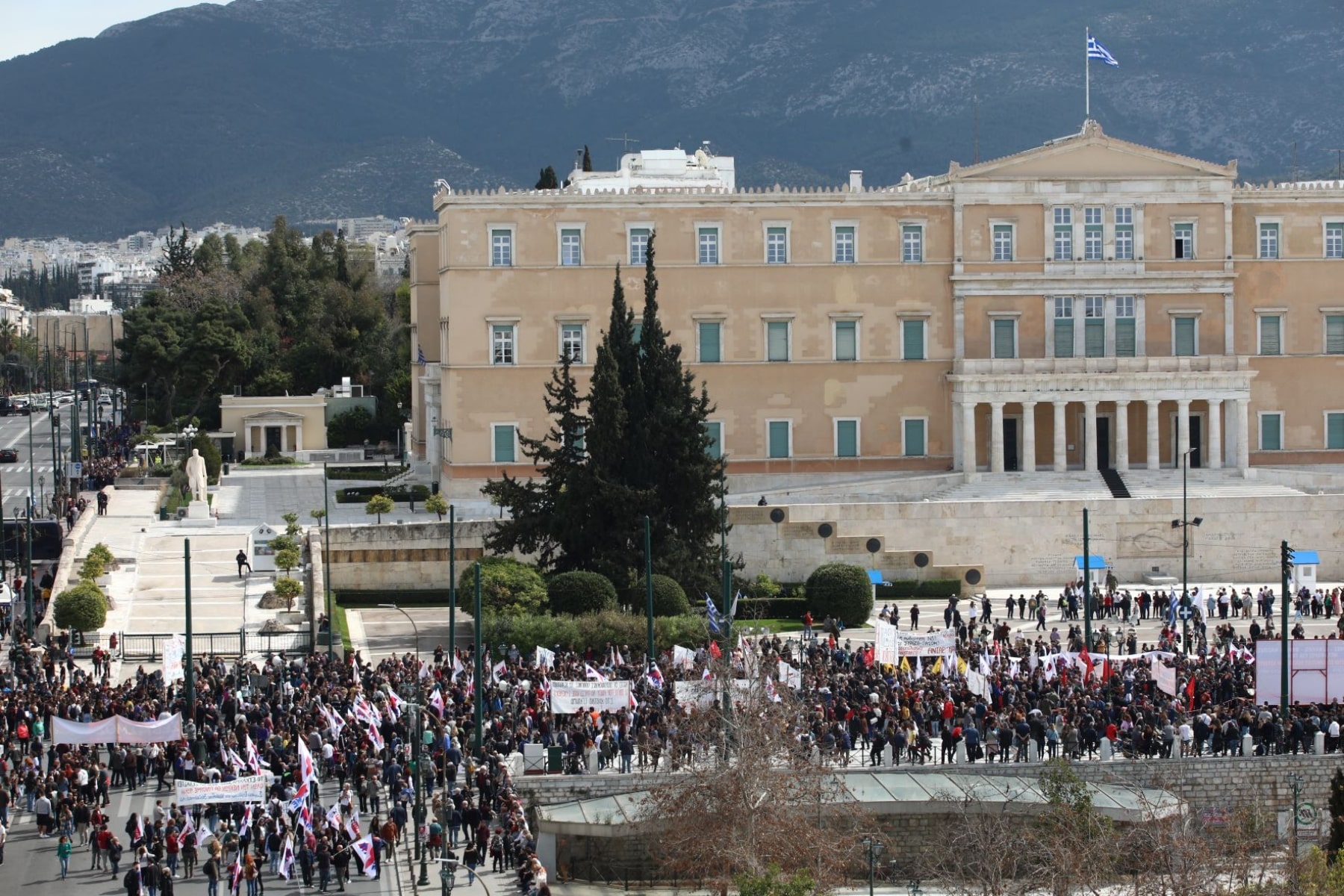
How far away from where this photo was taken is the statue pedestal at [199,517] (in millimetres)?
59344

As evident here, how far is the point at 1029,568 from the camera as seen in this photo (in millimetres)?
56719

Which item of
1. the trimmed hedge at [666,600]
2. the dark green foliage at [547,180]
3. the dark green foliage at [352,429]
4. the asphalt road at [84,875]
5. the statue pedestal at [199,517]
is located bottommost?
the asphalt road at [84,875]

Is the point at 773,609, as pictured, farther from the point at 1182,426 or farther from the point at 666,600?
the point at 1182,426

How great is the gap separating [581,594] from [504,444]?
16.5m

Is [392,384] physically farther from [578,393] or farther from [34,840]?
[34,840]

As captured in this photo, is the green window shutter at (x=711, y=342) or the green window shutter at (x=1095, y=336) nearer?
the green window shutter at (x=711, y=342)

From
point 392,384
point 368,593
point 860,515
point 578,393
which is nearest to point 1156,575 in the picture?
point 860,515

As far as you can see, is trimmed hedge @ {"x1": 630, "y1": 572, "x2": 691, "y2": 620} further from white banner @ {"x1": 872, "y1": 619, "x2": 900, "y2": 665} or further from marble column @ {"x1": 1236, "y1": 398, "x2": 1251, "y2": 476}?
marble column @ {"x1": 1236, "y1": 398, "x2": 1251, "y2": 476}

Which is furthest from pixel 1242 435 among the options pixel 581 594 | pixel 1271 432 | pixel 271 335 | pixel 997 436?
pixel 271 335

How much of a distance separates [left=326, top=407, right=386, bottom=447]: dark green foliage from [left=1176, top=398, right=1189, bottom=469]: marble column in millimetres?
38967

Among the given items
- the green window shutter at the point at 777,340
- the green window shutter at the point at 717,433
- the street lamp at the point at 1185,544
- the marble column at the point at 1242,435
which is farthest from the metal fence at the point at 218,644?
the marble column at the point at 1242,435

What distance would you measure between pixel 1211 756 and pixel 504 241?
32.6m

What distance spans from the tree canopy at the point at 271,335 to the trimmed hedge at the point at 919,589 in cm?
3703

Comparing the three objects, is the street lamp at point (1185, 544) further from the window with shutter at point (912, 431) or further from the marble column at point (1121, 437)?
the window with shutter at point (912, 431)
